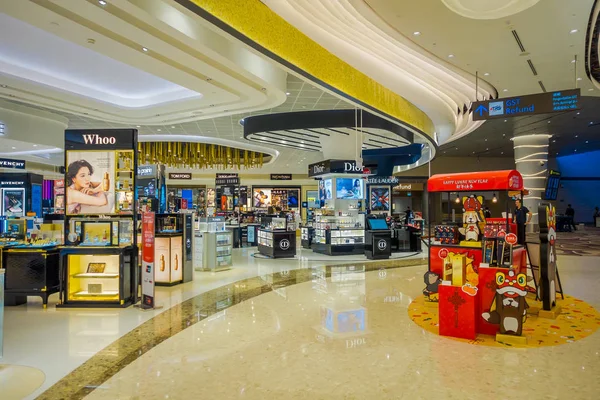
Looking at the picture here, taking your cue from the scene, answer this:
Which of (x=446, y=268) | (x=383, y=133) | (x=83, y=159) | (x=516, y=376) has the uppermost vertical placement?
(x=383, y=133)

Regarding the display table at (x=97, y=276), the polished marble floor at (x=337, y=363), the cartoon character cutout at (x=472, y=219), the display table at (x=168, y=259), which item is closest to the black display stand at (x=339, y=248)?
the display table at (x=168, y=259)

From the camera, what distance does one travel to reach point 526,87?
933cm

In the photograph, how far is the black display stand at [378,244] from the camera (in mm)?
10422

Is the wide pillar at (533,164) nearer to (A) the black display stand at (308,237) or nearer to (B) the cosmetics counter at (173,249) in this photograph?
(A) the black display stand at (308,237)

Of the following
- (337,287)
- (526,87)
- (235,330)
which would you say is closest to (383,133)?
(526,87)

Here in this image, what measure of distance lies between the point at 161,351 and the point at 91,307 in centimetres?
230

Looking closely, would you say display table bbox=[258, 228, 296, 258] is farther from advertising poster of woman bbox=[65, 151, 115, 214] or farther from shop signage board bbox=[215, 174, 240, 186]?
advertising poster of woman bbox=[65, 151, 115, 214]

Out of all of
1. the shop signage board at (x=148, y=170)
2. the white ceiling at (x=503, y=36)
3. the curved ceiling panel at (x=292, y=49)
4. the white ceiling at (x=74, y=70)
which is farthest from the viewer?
the shop signage board at (x=148, y=170)

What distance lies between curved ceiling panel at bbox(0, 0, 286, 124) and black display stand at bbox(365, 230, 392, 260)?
4410 mm

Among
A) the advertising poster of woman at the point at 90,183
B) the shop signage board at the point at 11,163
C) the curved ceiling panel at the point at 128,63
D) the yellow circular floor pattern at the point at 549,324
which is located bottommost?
the yellow circular floor pattern at the point at 549,324

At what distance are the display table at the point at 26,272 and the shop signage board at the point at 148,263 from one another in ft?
4.56

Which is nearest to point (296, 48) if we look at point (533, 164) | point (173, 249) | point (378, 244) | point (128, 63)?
point (128, 63)

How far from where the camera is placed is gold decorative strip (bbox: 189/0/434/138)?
4023 mm

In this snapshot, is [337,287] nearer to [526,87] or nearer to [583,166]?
[526,87]
